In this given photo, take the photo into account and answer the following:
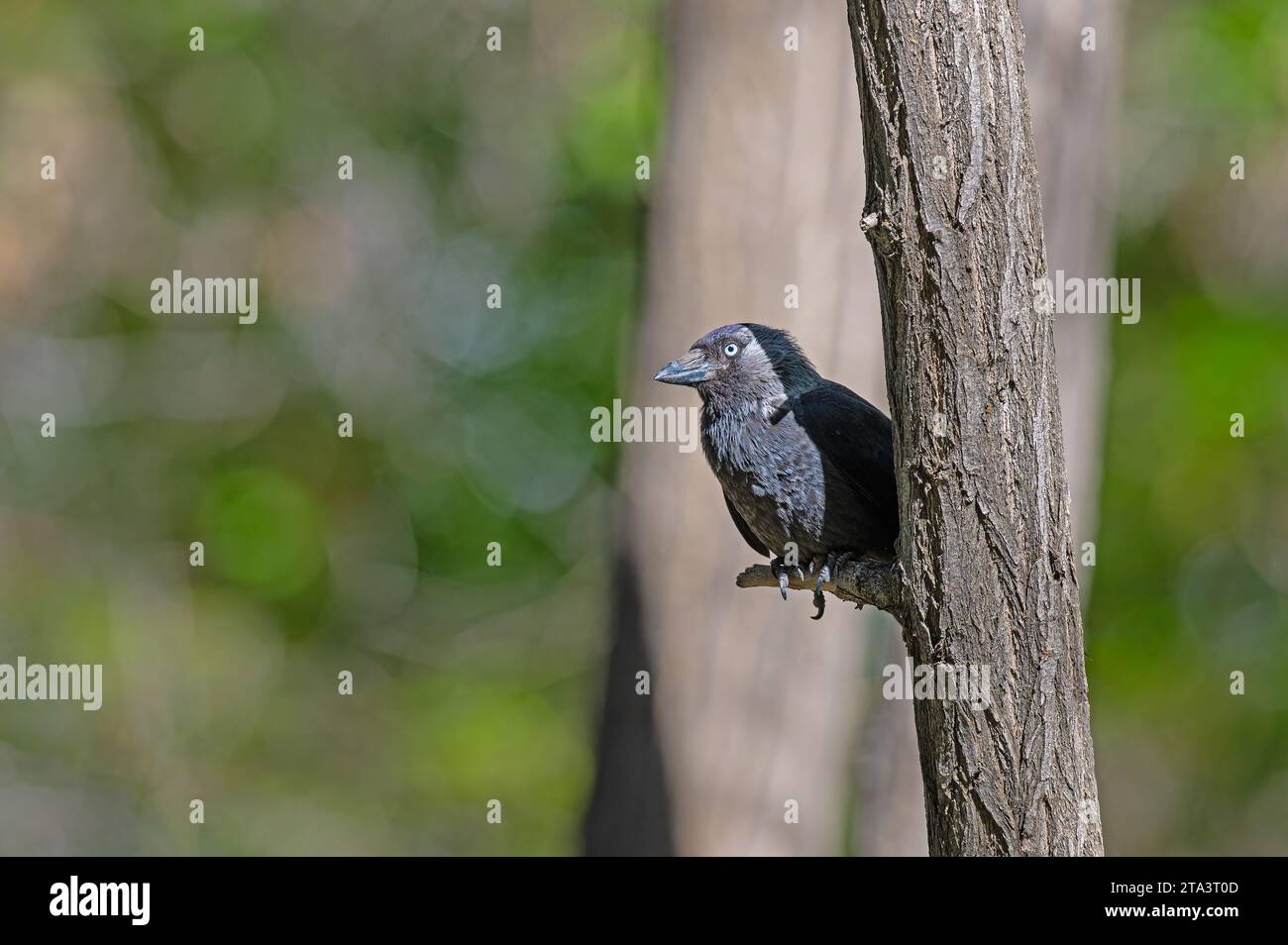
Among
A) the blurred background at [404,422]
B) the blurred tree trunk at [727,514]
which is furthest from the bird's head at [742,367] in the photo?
the blurred background at [404,422]

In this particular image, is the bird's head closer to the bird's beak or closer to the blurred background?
the bird's beak

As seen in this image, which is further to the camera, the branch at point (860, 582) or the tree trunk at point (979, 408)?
the branch at point (860, 582)

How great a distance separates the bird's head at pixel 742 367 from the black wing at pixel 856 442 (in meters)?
0.16

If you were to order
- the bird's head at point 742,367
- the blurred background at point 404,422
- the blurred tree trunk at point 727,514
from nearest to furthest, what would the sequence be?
the bird's head at point 742,367 < the blurred tree trunk at point 727,514 < the blurred background at point 404,422

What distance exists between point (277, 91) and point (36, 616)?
6.82m

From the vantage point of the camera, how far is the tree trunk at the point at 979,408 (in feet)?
10.6

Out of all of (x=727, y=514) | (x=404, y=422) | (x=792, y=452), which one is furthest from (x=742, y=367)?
(x=404, y=422)

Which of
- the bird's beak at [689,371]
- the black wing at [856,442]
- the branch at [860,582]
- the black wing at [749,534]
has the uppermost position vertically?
the bird's beak at [689,371]

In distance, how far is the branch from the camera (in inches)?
144

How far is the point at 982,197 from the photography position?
3.26 meters

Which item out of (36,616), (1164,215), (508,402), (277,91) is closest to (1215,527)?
(1164,215)

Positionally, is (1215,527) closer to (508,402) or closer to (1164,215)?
(1164,215)

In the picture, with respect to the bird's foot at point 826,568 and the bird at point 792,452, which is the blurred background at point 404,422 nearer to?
the bird at point 792,452

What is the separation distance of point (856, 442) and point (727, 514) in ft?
10.00
